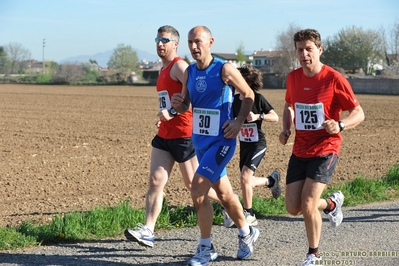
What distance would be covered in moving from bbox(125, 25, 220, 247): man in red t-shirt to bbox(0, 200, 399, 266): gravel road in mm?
450

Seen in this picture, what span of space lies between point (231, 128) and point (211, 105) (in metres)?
0.29

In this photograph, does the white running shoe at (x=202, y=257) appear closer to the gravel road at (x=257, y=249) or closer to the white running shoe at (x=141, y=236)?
the gravel road at (x=257, y=249)

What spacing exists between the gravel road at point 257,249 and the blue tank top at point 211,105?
111cm

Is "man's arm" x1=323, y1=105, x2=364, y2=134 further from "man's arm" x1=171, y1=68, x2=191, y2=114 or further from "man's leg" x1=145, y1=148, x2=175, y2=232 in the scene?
"man's leg" x1=145, y1=148, x2=175, y2=232

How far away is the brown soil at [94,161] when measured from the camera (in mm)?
9047

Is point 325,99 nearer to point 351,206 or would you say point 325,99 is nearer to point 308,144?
point 308,144

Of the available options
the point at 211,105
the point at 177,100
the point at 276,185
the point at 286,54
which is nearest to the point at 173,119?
the point at 177,100

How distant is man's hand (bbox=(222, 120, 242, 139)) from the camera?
18.7 feet

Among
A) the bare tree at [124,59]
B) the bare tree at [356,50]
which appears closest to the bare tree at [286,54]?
the bare tree at [356,50]

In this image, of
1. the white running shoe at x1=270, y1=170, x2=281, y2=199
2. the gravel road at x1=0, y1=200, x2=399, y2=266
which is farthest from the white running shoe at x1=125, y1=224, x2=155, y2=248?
the white running shoe at x1=270, y1=170, x2=281, y2=199

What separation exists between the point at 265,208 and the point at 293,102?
242cm

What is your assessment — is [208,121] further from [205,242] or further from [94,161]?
[94,161]

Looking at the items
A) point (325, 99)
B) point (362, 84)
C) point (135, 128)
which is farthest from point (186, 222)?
point (362, 84)

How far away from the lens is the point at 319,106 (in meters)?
5.71
